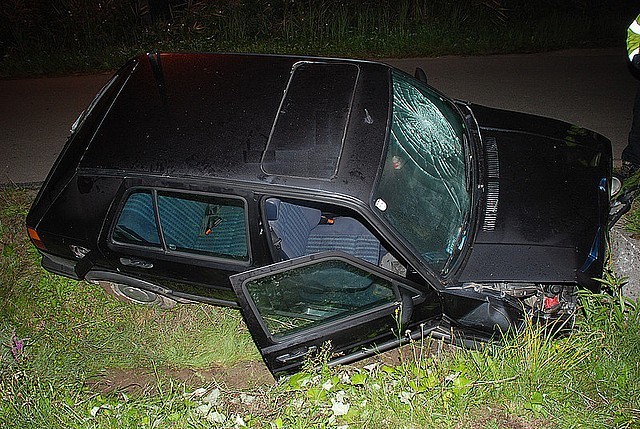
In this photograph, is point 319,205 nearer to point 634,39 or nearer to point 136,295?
point 136,295

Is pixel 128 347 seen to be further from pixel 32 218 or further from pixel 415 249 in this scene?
pixel 415 249

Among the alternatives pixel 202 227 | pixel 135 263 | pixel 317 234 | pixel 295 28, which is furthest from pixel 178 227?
pixel 295 28

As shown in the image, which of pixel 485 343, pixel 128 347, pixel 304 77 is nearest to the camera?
pixel 485 343

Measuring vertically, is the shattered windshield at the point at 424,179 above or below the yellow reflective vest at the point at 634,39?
below

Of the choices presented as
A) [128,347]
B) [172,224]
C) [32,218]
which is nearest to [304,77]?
[172,224]

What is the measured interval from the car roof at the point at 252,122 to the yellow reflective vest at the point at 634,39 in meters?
2.38

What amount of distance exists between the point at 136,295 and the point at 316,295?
5.64 feet

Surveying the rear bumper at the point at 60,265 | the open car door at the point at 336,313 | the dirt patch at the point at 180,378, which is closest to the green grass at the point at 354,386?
the dirt patch at the point at 180,378

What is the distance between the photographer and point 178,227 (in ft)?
12.8

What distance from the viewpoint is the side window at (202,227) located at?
3.75m

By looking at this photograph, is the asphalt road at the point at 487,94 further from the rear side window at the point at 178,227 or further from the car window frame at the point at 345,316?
the car window frame at the point at 345,316

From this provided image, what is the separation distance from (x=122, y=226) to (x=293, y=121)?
53.8 inches

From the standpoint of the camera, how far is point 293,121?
3.59 m

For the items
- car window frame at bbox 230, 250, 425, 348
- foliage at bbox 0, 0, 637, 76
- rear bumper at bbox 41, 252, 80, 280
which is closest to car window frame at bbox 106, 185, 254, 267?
car window frame at bbox 230, 250, 425, 348
